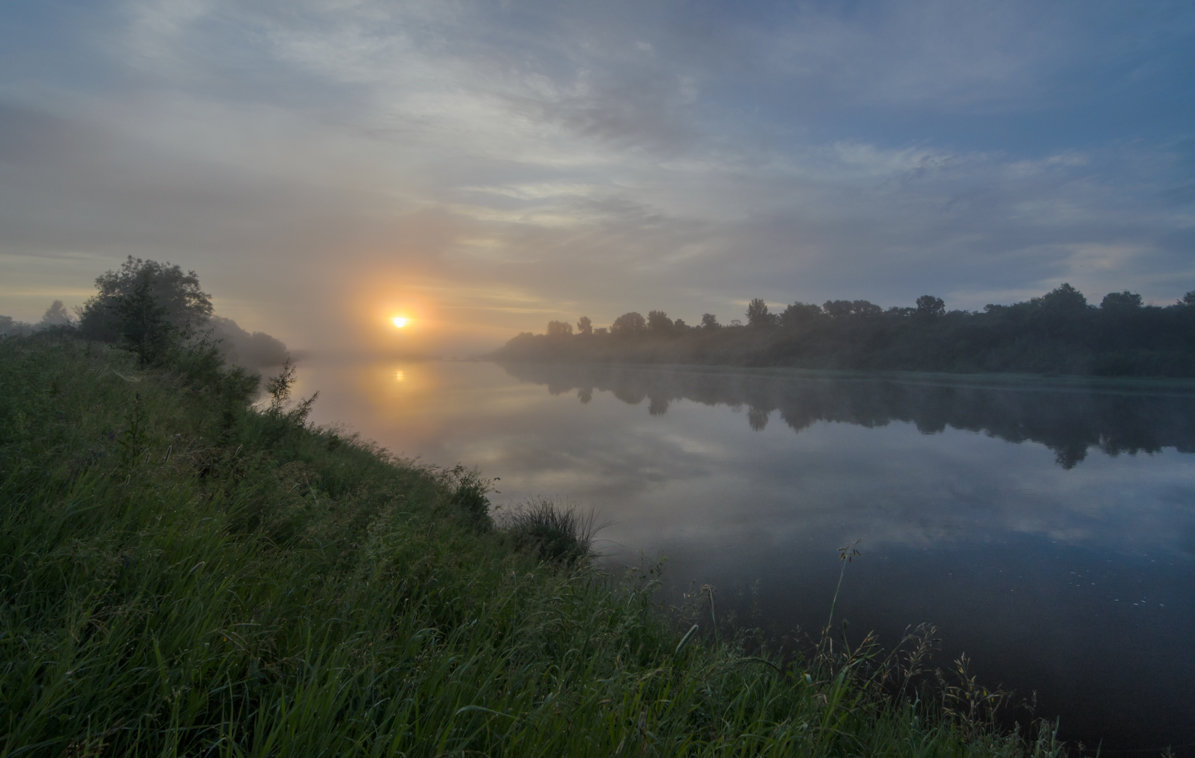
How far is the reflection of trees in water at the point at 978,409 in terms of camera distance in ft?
81.6


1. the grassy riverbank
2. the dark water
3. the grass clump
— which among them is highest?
the grassy riverbank

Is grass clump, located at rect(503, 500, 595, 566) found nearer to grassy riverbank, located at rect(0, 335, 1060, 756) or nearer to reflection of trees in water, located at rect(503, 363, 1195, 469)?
grassy riverbank, located at rect(0, 335, 1060, 756)

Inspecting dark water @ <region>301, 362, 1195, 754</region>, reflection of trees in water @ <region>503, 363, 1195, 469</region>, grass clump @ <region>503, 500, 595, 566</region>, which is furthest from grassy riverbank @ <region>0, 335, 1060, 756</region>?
reflection of trees in water @ <region>503, 363, 1195, 469</region>

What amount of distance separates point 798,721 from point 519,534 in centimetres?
723

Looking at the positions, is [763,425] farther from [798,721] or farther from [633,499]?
[798,721]

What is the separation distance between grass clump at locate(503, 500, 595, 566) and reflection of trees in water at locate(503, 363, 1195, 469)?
18370 millimetres

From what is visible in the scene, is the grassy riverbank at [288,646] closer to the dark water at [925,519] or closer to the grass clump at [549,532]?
the dark water at [925,519]

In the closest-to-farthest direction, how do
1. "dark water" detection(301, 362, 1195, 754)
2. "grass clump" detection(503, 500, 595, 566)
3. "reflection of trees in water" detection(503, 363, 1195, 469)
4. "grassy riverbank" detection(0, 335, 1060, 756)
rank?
"grassy riverbank" detection(0, 335, 1060, 756) < "dark water" detection(301, 362, 1195, 754) < "grass clump" detection(503, 500, 595, 566) < "reflection of trees in water" detection(503, 363, 1195, 469)

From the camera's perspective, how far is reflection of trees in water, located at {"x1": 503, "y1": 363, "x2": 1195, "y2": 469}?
24.9 metres

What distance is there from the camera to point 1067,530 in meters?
12.1

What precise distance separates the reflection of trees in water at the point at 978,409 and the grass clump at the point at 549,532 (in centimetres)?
1837

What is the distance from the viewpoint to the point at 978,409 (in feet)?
117

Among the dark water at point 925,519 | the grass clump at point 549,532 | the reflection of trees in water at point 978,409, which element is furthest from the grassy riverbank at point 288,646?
the reflection of trees in water at point 978,409

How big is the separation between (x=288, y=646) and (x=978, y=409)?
41607mm
